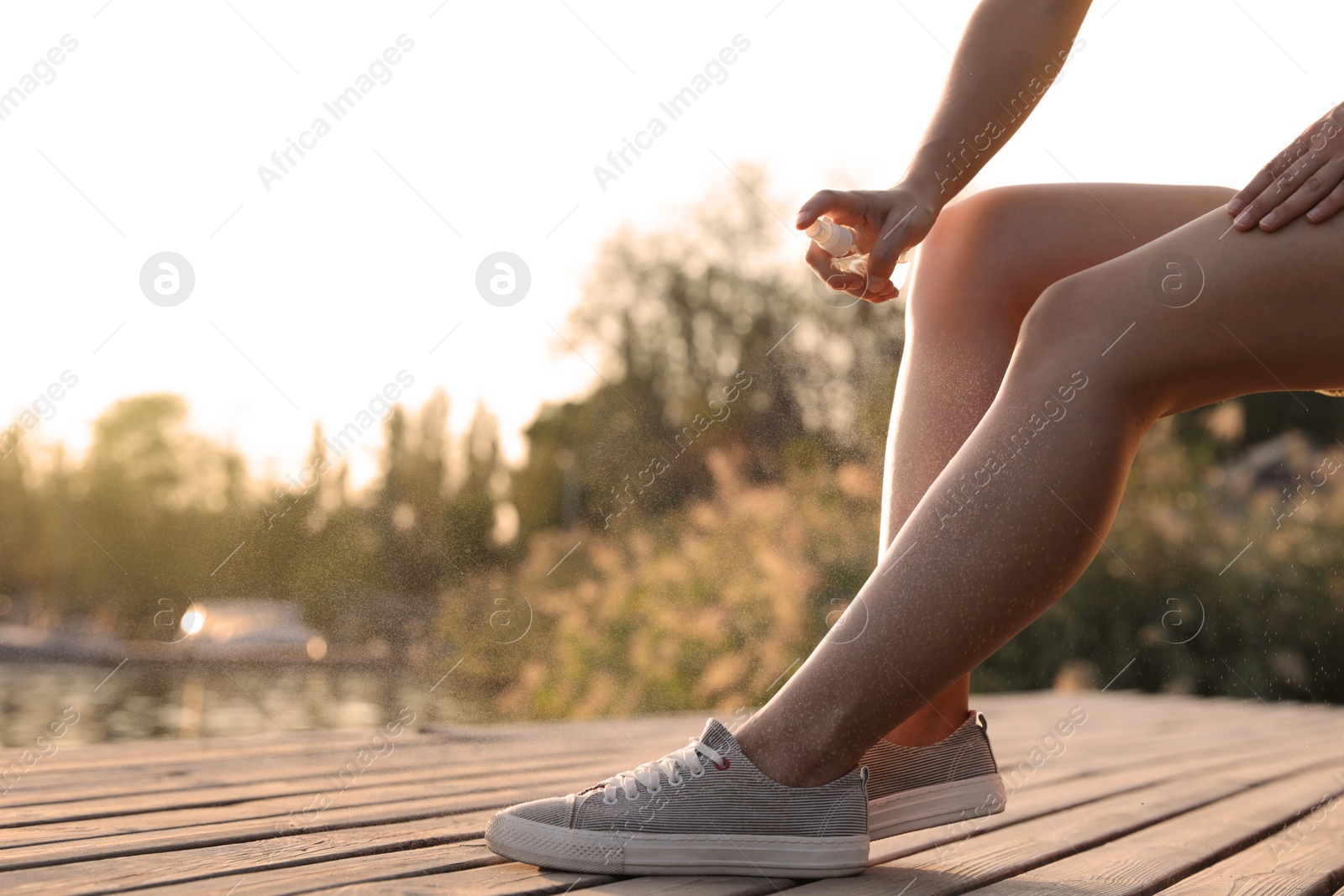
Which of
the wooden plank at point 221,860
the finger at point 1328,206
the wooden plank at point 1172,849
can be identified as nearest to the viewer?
the finger at point 1328,206

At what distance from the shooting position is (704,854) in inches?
34.1

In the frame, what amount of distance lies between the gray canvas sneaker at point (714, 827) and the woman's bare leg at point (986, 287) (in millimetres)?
131

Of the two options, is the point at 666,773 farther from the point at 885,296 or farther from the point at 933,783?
the point at 885,296

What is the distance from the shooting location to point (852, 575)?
16.7ft

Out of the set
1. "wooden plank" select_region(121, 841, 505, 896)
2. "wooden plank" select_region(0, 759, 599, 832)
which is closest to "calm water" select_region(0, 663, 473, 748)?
"wooden plank" select_region(0, 759, 599, 832)

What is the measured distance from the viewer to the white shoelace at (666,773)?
34.7 inches

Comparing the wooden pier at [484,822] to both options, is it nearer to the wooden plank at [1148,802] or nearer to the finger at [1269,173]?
the wooden plank at [1148,802]

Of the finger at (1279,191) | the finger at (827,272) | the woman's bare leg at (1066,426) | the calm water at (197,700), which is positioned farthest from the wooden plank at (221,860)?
the calm water at (197,700)

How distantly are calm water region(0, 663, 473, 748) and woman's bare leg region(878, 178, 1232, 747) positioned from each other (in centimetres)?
439

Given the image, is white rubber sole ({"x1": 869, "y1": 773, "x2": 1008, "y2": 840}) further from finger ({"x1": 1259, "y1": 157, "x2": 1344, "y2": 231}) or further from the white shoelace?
finger ({"x1": 1259, "y1": 157, "x2": 1344, "y2": 231})

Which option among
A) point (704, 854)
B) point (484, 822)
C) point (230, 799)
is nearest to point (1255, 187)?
point (704, 854)

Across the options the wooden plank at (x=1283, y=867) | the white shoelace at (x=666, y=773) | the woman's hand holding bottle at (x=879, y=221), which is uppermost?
the woman's hand holding bottle at (x=879, y=221)

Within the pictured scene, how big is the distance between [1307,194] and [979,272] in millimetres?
315

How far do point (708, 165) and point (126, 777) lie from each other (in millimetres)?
13237
